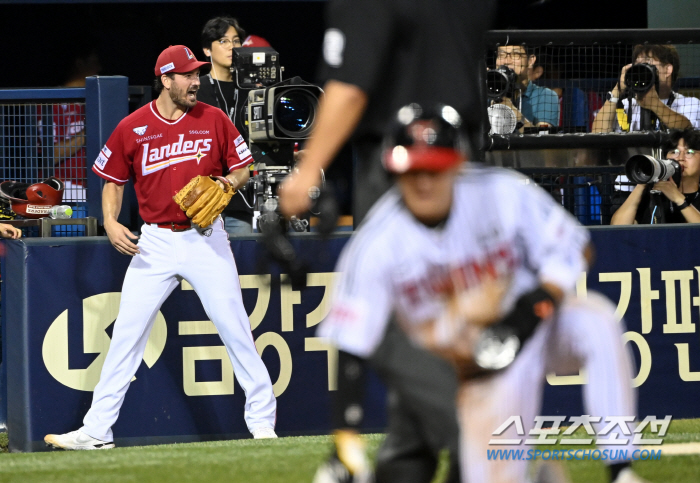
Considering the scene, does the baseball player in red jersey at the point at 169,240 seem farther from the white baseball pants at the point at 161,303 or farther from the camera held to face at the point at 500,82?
the camera held to face at the point at 500,82

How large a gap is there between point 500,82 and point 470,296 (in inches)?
140

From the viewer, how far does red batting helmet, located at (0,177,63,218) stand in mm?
6391

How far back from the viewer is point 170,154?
6.16m

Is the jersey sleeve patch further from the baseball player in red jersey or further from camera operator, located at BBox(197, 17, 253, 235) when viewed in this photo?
camera operator, located at BBox(197, 17, 253, 235)

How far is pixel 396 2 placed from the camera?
3.25m

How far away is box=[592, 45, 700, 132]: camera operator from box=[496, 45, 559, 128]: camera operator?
1.00ft

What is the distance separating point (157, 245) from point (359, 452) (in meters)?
3.40

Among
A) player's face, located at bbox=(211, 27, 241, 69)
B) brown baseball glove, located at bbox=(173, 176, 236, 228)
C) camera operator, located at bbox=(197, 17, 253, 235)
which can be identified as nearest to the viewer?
brown baseball glove, located at bbox=(173, 176, 236, 228)

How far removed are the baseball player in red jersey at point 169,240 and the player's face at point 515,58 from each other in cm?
164

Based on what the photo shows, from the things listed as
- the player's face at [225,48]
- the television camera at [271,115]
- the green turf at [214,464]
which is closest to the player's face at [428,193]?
the green turf at [214,464]

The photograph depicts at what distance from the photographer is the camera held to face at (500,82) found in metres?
6.27

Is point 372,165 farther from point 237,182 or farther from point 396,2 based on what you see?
point 237,182

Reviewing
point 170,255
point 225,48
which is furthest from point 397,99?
point 225,48

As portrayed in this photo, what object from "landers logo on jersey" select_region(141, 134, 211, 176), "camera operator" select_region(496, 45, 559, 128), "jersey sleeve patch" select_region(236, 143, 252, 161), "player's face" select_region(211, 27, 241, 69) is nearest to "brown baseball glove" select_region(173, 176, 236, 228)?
"landers logo on jersey" select_region(141, 134, 211, 176)
